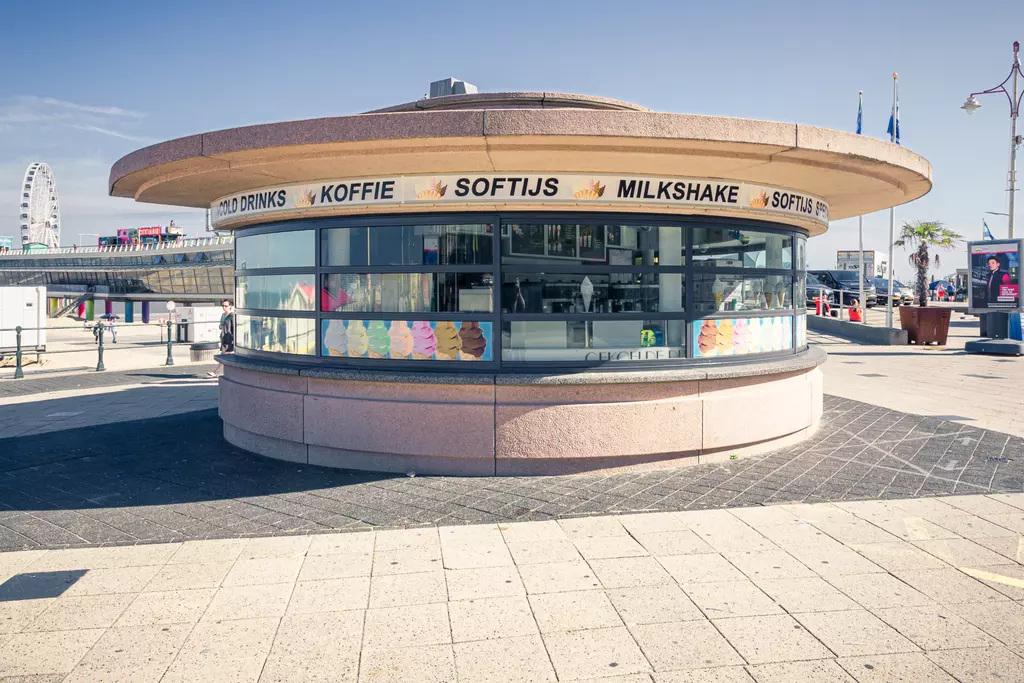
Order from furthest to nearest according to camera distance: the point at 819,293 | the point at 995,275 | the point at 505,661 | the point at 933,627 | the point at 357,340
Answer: the point at 819,293 → the point at 995,275 → the point at 357,340 → the point at 933,627 → the point at 505,661

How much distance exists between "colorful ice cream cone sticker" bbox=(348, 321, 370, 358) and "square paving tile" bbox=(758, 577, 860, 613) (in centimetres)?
465

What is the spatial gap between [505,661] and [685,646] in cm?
97

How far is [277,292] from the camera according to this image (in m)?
8.54

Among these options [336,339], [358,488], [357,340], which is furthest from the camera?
[336,339]

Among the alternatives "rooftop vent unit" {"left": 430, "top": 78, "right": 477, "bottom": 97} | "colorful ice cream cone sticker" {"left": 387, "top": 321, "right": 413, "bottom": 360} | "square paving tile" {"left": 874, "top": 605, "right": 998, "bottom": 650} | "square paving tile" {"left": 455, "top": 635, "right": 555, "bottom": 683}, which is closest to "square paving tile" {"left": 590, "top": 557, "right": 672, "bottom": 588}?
"square paving tile" {"left": 455, "top": 635, "right": 555, "bottom": 683}

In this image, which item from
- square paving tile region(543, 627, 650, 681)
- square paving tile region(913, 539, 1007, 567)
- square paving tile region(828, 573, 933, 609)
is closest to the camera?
square paving tile region(543, 627, 650, 681)

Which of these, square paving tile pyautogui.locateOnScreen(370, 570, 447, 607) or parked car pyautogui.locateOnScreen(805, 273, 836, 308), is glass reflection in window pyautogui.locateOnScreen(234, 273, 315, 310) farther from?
parked car pyautogui.locateOnScreen(805, 273, 836, 308)

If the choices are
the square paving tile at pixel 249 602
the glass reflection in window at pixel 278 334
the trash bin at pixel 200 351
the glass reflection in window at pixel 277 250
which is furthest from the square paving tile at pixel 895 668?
the trash bin at pixel 200 351

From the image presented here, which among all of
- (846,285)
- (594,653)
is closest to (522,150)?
(594,653)

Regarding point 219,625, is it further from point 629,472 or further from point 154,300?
point 154,300

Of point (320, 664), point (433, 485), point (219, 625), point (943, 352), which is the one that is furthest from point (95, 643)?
point (943, 352)

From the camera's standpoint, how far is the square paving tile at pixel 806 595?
440cm

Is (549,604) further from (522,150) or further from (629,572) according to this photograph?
(522,150)

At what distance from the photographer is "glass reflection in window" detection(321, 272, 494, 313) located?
24.7 feet
